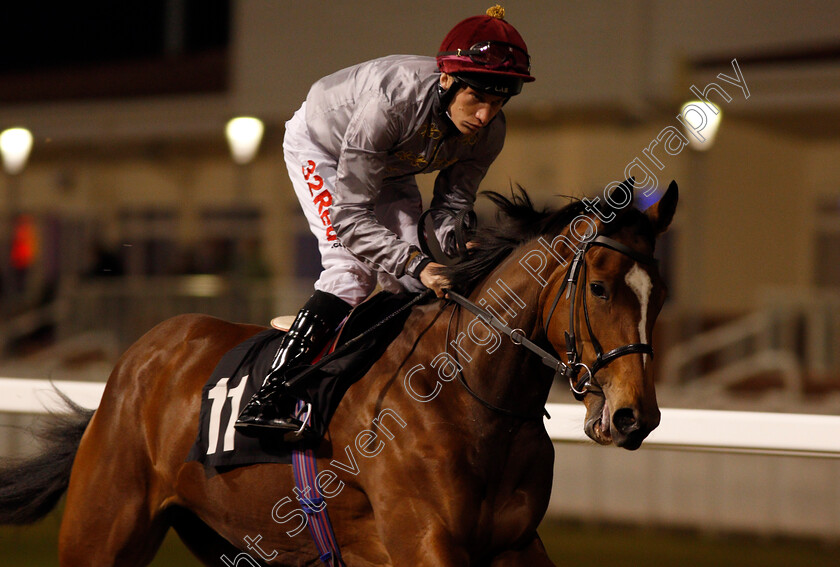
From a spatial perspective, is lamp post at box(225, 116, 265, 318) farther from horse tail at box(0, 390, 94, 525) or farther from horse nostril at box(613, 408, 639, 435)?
horse nostril at box(613, 408, 639, 435)

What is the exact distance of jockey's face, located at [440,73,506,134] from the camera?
2398mm

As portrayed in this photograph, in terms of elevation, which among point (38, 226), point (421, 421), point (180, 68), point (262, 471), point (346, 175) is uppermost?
point (346, 175)

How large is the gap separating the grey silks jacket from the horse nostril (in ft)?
2.01

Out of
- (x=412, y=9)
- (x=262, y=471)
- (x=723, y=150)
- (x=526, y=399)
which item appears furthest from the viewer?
(x=723, y=150)

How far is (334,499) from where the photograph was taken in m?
2.41

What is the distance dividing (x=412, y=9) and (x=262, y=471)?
2.62 meters

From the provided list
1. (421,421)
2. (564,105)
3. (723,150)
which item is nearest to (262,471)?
(421,421)

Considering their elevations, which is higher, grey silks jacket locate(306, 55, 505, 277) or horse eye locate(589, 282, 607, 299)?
grey silks jacket locate(306, 55, 505, 277)

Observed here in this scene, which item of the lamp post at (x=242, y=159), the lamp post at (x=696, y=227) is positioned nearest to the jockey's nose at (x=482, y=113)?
the lamp post at (x=242, y=159)

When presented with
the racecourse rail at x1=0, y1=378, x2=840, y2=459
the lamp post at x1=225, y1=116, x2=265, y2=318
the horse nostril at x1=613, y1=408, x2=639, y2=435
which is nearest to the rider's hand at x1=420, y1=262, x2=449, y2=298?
the horse nostril at x1=613, y1=408, x2=639, y2=435

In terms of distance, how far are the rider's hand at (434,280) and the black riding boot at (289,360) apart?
29 centimetres

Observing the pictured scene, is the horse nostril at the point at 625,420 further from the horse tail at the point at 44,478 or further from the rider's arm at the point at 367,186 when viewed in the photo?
the horse tail at the point at 44,478

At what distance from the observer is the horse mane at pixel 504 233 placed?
2309 millimetres

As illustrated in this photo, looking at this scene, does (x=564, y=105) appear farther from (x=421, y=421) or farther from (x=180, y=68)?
(x=421, y=421)
